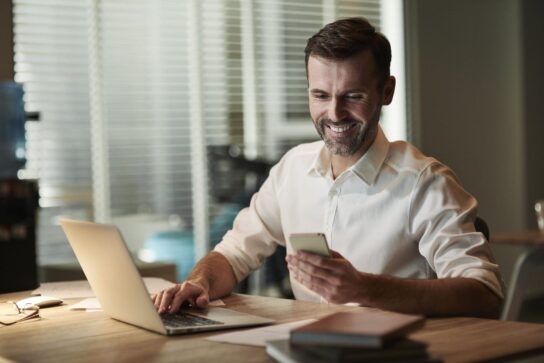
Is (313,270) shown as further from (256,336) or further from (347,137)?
(347,137)

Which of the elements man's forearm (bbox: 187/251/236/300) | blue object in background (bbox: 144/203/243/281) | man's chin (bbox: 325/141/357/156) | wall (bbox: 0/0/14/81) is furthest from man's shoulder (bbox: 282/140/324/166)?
blue object in background (bbox: 144/203/243/281)

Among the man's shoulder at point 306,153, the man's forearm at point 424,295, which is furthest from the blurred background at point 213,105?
the man's forearm at point 424,295

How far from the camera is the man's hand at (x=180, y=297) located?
1938mm

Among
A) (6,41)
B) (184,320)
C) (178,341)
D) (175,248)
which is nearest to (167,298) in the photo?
(184,320)

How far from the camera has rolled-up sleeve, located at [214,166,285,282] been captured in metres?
2.49

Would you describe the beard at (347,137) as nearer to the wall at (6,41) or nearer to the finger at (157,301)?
the finger at (157,301)

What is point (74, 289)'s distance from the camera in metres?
2.41

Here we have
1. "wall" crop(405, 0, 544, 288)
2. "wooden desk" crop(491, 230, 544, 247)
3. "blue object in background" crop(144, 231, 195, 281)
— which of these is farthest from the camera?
"wall" crop(405, 0, 544, 288)

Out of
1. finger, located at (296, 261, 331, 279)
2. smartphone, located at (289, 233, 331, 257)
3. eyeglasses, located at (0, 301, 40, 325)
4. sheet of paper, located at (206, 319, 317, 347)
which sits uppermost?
smartphone, located at (289, 233, 331, 257)

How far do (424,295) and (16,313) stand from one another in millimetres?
946

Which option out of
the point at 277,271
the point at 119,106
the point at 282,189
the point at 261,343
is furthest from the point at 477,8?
the point at 261,343

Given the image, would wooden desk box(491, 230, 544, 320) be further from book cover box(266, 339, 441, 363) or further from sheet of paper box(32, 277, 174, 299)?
book cover box(266, 339, 441, 363)

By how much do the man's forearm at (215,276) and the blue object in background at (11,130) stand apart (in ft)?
2.55

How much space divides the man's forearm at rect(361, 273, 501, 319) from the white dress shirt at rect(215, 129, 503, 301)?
0.27 feet
